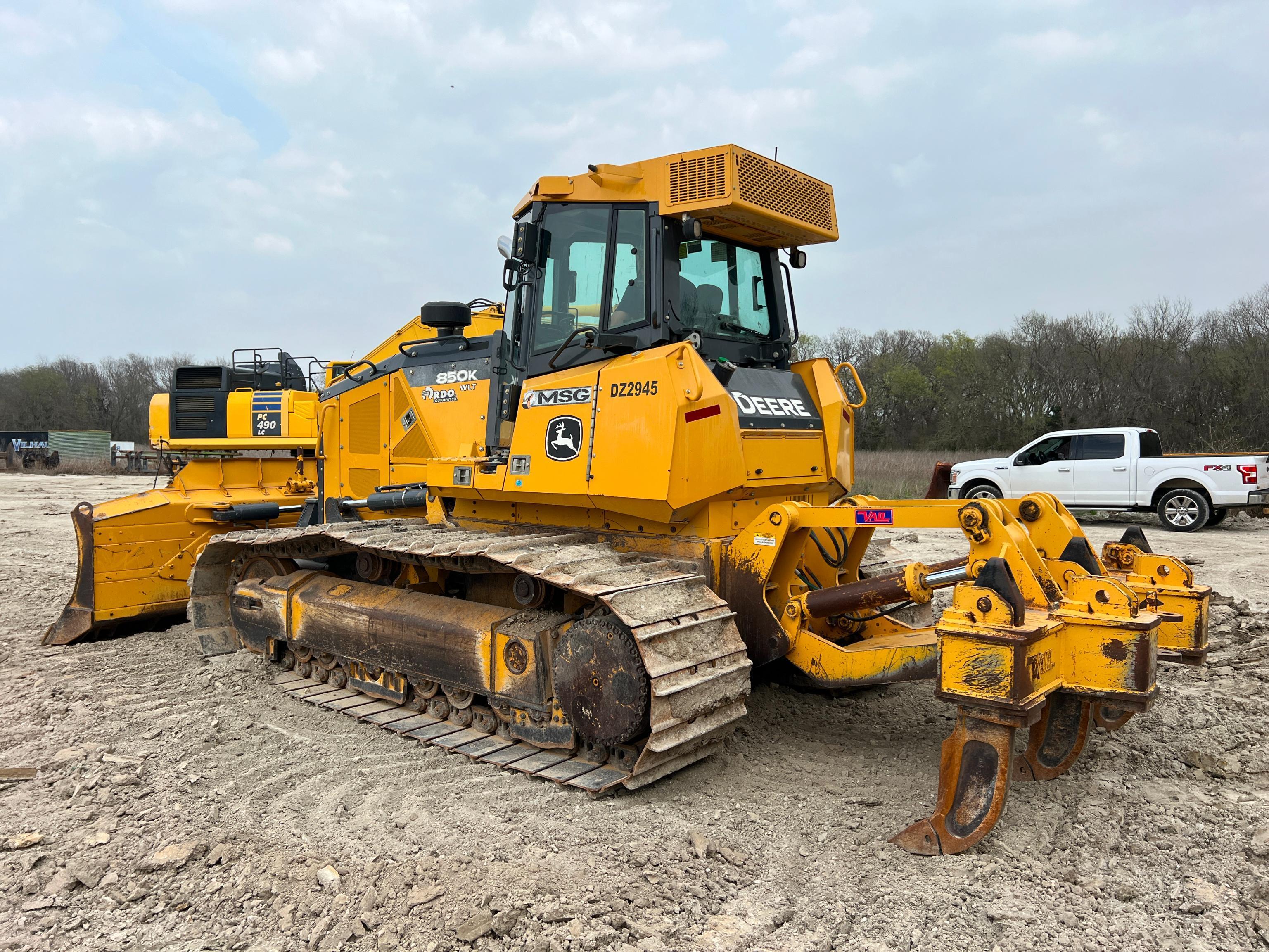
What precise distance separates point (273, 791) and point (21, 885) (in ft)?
3.68

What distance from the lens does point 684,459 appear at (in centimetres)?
441

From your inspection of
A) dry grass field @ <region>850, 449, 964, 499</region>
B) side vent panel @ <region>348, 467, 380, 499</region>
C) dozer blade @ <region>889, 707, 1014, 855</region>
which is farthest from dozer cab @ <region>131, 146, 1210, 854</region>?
dry grass field @ <region>850, 449, 964, 499</region>

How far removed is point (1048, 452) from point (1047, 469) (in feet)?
1.09

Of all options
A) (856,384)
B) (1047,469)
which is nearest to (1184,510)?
(1047,469)

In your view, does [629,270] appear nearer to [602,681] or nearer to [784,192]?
[784,192]

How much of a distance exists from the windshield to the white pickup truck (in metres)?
9.57

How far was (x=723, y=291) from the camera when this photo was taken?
534cm

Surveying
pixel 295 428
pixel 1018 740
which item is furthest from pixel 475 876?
pixel 295 428

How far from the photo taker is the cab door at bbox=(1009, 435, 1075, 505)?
1600cm

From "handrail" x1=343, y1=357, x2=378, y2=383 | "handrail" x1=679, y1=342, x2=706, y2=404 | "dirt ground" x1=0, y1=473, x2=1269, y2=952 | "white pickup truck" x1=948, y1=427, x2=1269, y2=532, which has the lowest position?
"dirt ground" x1=0, y1=473, x2=1269, y2=952

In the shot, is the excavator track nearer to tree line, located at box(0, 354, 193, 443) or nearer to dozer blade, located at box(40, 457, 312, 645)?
dozer blade, located at box(40, 457, 312, 645)

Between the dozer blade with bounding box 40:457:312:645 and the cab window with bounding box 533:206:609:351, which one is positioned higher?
the cab window with bounding box 533:206:609:351

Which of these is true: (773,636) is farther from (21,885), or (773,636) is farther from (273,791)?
(21,885)

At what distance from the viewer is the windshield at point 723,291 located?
5.07m
